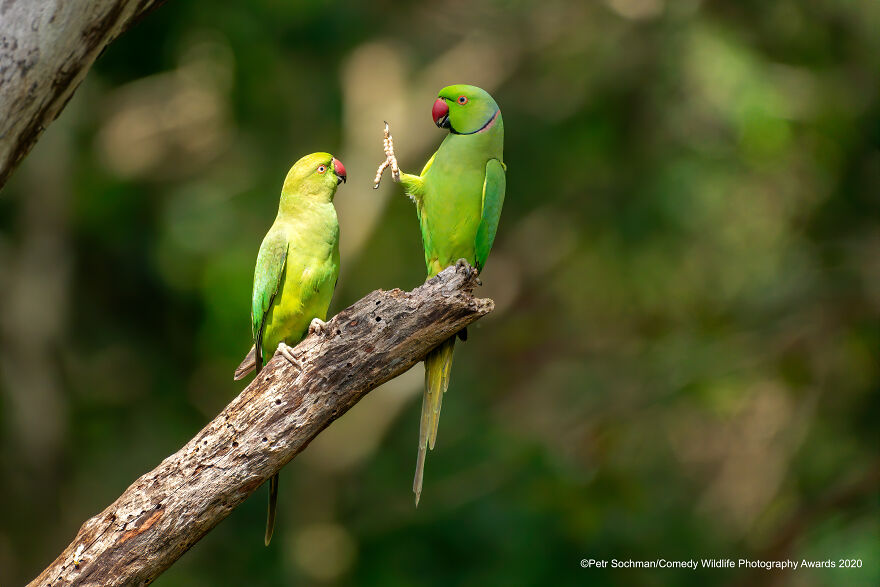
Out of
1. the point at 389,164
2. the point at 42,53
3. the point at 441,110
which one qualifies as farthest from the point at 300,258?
the point at 42,53

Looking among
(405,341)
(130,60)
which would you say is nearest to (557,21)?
(130,60)

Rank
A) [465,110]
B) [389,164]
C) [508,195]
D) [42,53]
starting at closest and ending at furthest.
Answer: [42,53] < [389,164] < [465,110] < [508,195]

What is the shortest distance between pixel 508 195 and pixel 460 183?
27.4 ft

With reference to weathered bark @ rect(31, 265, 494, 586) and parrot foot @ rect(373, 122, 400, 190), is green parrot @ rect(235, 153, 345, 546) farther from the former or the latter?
weathered bark @ rect(31, 265, 494, 586)

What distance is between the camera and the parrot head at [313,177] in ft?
14.1

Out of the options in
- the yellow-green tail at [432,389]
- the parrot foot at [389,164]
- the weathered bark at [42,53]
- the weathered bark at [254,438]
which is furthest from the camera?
the yellow-green tail at [432,389]

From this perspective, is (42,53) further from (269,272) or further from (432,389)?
(432,389)

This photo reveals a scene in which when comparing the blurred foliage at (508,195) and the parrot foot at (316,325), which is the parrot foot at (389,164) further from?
the blurred foliage at (508,195)

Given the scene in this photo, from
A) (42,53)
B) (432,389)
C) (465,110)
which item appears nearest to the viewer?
(42,53)

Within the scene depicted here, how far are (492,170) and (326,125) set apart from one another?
285 inches

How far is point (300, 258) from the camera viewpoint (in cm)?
423

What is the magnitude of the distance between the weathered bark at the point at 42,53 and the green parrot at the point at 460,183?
51.9 inches

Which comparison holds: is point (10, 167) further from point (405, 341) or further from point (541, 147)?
point (541, 147)

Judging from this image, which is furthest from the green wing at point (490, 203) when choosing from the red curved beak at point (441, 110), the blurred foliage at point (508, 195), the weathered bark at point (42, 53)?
the blurred foliage at point (508, 195)
